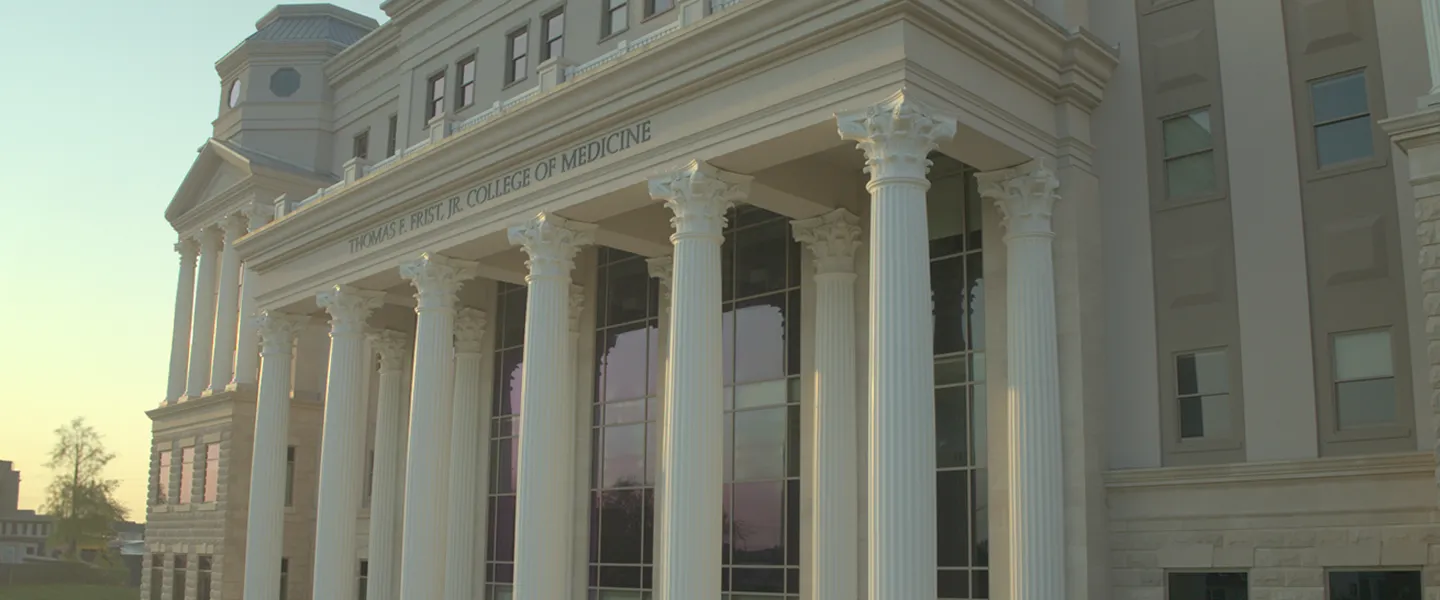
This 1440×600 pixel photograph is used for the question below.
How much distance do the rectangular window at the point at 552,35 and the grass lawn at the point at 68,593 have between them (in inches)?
2751

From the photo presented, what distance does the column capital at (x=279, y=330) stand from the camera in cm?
3941

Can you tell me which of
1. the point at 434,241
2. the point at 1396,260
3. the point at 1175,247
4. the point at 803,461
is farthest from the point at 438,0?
the point at 1396,260

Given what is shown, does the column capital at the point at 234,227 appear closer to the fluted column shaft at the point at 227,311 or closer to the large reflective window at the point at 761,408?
the fluted column shaft at the point at 227,311

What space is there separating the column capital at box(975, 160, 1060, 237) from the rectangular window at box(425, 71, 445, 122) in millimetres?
21416

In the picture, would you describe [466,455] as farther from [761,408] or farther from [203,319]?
[203,319]

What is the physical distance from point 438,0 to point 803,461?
2032 centimetres

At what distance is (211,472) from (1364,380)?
41.7 meters

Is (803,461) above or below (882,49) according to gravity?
below

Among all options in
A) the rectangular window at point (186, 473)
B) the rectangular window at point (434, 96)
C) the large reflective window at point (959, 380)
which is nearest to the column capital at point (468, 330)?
the rectangular window at point (434, 96)

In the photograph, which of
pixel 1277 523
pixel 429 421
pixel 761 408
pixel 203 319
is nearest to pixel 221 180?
pixel 203 319

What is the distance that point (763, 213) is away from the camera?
3030 cm

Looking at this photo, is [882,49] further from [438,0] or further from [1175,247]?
[438,0]

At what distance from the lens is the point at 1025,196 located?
23.6 meters

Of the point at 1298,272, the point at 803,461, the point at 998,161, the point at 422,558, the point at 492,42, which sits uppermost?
the point at 492,42
